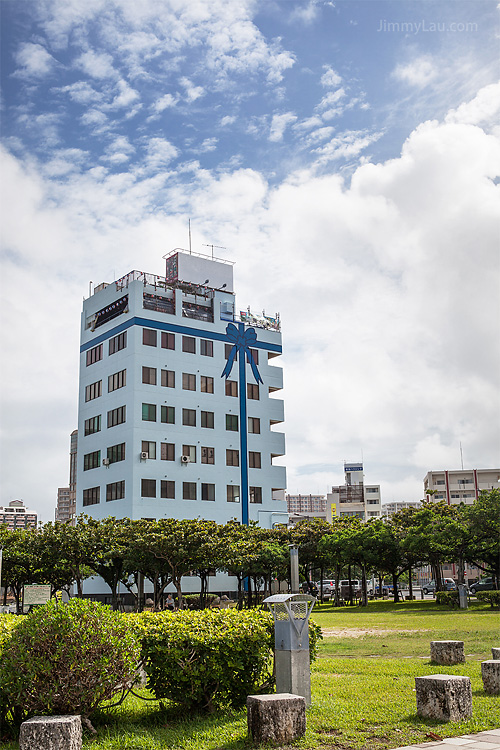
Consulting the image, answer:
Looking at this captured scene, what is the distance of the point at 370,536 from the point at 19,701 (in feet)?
129

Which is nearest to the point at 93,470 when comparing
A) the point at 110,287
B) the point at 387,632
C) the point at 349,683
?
the point at 110,287

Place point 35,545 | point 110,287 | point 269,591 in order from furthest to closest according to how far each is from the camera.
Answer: point 110,287 < point 269,591 < point 35,545

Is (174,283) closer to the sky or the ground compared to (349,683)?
closer to the sky

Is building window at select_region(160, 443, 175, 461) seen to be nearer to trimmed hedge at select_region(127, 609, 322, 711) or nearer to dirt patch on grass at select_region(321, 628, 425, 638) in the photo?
dirt patch on grass at select_region(321, 628, 425, 638)

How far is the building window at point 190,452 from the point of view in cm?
5053

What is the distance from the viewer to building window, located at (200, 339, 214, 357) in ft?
176

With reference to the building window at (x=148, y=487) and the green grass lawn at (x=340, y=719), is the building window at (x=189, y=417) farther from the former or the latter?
the green grass lawn at (x=340, y=719)

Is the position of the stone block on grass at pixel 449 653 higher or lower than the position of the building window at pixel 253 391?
lower

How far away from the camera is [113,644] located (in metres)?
8.47

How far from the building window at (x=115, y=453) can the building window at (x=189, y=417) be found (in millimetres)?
4852

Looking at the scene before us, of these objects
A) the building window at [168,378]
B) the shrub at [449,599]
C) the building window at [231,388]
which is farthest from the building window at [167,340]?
the shrub at [449,599]

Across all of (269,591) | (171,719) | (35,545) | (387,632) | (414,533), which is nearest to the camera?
(171,719)

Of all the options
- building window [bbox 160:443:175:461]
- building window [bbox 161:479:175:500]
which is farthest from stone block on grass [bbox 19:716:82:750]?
building window [bbox 160:443:175:461]

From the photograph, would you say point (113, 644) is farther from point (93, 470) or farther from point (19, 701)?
point (93, 470)
